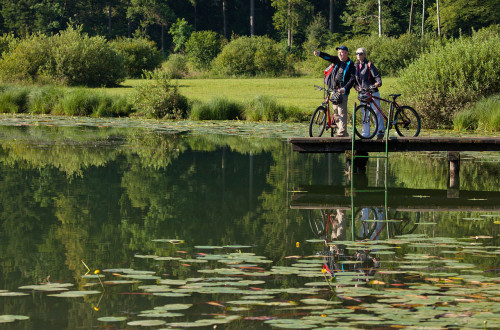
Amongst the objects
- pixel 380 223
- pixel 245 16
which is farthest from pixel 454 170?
pixel 245 16

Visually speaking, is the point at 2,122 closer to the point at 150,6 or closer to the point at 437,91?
the point at 437,91

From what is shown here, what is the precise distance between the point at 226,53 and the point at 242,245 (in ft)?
166

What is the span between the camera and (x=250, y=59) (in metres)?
58.5

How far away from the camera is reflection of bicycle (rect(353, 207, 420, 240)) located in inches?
381

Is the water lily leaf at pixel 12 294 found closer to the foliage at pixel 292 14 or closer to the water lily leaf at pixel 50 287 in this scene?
the water lily leaf at pixel 50 287

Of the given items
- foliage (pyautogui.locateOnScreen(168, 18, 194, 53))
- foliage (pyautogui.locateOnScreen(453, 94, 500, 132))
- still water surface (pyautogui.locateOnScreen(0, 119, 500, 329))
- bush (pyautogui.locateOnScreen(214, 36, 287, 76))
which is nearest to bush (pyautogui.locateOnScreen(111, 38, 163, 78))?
bush (pyautogui.locateOnScreen(214, 36, 287, 76))

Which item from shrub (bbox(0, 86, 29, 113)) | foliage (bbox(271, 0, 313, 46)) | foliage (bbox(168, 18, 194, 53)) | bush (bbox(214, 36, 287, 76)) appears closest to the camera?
shrub (bbox(0, 86, 29, 113))

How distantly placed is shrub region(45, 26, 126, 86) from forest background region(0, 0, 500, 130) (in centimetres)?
7

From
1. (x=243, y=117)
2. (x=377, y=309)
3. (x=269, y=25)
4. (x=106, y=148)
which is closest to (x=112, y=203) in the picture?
(x=377, y=309)

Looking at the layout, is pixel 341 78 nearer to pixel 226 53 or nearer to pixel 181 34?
pixel 226 53

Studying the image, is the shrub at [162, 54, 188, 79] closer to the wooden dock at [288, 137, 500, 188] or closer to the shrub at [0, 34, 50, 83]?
the shrub at [0, 34, 50, 83]

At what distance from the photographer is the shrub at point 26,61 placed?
41594 mm

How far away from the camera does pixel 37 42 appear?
42656 mm

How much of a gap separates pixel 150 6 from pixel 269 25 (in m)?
15.8
